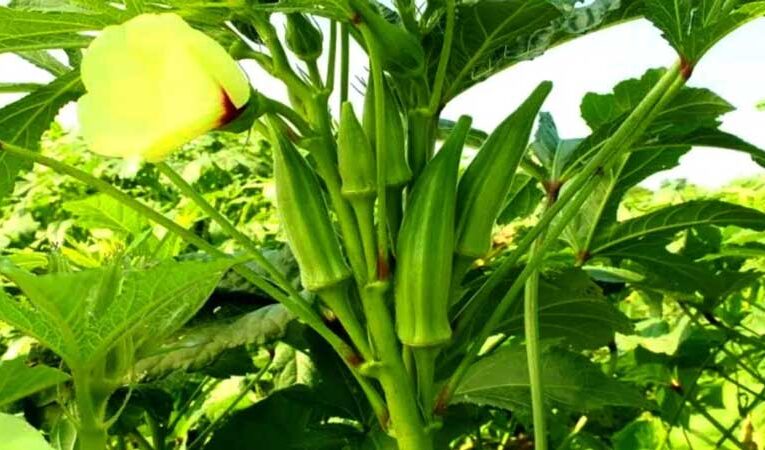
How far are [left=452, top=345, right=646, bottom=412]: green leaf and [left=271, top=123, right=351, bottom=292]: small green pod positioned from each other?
0.17 m

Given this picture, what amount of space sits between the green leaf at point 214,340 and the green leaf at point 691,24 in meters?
0.32

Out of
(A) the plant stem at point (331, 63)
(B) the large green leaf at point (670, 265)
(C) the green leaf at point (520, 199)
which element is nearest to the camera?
(A) the plant stem at point (331, 63)

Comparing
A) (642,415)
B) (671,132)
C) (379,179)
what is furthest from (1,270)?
(642,415)

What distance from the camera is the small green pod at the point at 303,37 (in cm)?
70

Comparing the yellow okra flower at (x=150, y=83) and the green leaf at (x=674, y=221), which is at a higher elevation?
the yellow okra flower at (x=150, y=83)

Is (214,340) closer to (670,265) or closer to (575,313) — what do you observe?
(575,313)

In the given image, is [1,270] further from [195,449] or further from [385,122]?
[195,449]

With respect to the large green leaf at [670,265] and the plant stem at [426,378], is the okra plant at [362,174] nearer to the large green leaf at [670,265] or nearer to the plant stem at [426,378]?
the plant stem at [426,378]

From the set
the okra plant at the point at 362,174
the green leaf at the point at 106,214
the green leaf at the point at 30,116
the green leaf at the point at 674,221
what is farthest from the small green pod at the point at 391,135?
the green leaf at the point at 106,214

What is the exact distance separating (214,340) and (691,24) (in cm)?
40

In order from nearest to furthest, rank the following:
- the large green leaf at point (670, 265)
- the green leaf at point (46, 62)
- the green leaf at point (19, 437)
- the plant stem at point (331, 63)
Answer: the green leaf at point (19, 437)
the plant stem at point (331, 63)
the green leaf at point (46, 62)
the large green leaf at point (670, 265)

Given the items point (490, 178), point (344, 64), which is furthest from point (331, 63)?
point (490, 178)

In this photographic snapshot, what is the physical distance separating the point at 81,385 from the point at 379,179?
22 cm

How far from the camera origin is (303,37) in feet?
2.30
